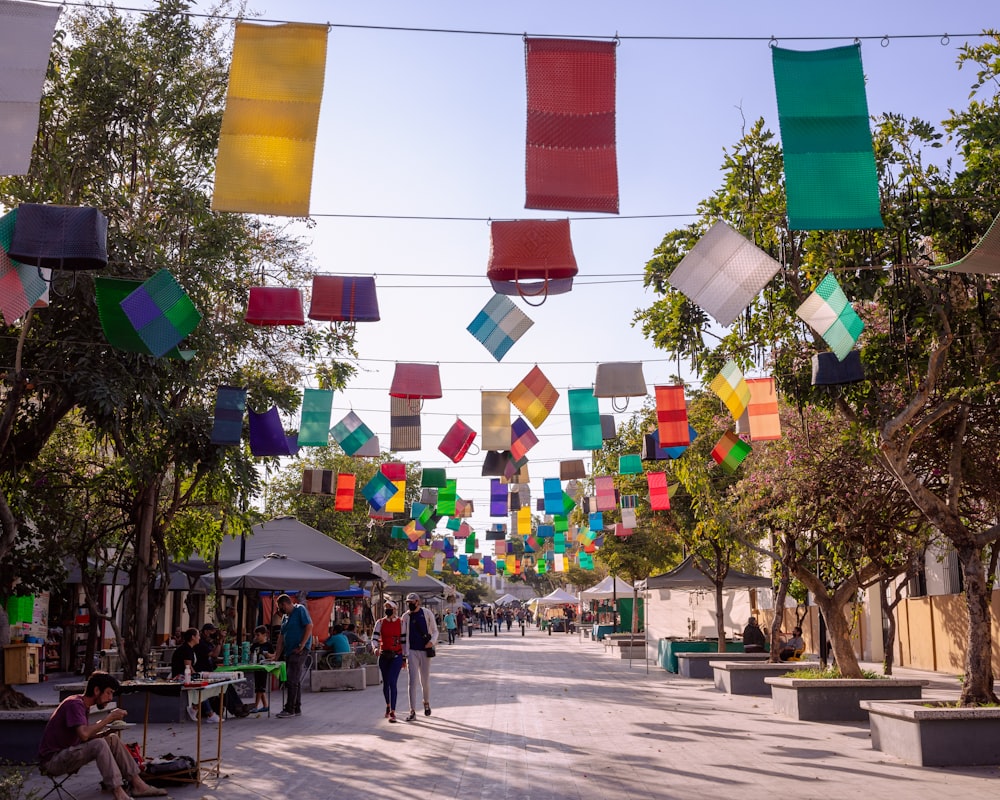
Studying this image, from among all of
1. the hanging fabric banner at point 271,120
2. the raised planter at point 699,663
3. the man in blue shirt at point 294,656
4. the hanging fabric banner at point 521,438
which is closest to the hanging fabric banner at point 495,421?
the hanging fabric banner at point 521,438

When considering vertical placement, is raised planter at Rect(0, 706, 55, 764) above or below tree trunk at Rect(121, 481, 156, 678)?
below

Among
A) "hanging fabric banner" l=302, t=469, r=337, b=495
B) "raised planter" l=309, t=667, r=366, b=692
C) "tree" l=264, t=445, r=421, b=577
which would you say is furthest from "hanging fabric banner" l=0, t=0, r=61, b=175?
"tree" l=264, t=445, r=421, b=577

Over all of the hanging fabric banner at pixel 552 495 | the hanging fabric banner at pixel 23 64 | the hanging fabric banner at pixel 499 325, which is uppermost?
the hanging fabric banner at pixel 23 64

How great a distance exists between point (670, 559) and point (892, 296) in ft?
110

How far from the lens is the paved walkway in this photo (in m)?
9.93

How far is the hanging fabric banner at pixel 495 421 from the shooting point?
19.3 metres

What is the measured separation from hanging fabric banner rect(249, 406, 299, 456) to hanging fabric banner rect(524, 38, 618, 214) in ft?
28.8

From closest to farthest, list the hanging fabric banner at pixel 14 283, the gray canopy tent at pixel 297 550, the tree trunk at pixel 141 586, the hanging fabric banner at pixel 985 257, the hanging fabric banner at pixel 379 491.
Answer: the hanging fabric banner at pixel 985 257, the hanging fabric banner at pixel 14 283, the tree trunk at pixel 141 586, the hanging fabric banner at pixel 379 491, the gray canopy tent at pixel 297 550

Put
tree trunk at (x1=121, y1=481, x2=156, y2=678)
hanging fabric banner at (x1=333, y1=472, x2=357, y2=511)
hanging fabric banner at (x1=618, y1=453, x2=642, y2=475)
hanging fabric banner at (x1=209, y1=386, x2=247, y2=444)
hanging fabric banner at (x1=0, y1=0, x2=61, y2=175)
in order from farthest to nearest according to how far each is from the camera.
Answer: hanging fabric banner at (x1=333, y1=472, x2=357, y2=511) → hanging fabric banner at (x1=618, y1=453, x2=642, y2=475) → tree trunk at (x1=121, y1=481, x2=156, y2=678) → hanging fabric banner at (x1=209, y1=386, x2=247, y2=444) → hanging fabric banner at (x1=0, y1=0, x2=61, y2=175)

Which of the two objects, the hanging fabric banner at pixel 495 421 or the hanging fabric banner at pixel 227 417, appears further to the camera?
the hanging fabric banner at pixel 495 421

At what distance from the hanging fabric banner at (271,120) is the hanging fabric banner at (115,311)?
10.3 ft

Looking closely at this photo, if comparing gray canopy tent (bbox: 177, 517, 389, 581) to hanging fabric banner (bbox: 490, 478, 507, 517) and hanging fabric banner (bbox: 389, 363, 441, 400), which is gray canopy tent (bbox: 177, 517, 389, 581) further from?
hanging fabric banner (bbox: 389, 363, 441, 400)

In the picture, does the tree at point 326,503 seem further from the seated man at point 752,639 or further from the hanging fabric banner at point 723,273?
the hanging fabric banner at point 723,273

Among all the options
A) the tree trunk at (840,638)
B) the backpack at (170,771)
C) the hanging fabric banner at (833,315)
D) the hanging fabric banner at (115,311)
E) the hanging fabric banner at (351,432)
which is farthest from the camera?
the hanging fabric banner at (351,432)
